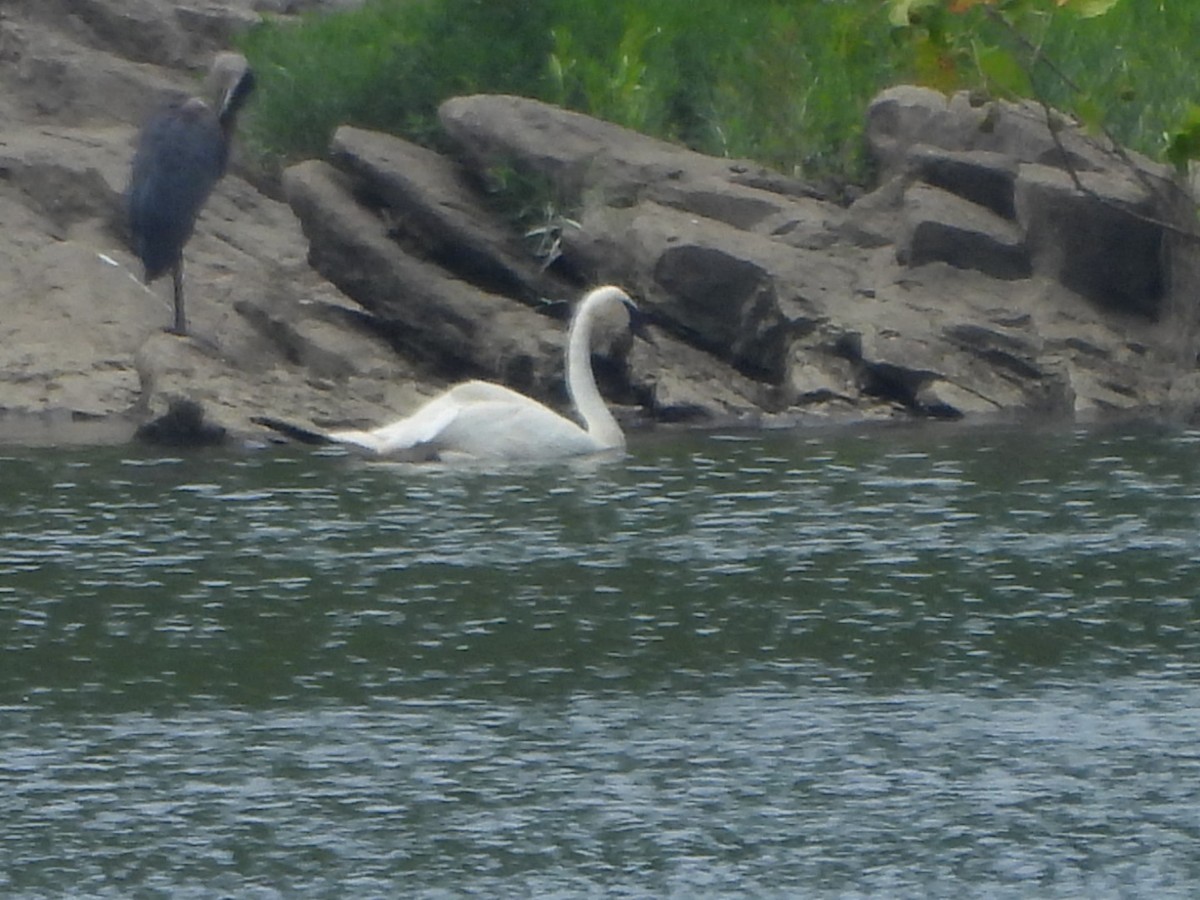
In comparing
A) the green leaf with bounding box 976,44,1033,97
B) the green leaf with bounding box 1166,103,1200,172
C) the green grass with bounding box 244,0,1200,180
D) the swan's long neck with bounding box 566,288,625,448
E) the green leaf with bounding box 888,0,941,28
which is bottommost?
the swan's long neck with bounding box 566,288,625,448

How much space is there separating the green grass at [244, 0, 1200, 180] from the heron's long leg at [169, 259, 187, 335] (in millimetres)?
2343

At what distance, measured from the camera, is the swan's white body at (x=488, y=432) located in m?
14.6

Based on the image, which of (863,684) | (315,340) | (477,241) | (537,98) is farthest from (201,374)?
(863,684)

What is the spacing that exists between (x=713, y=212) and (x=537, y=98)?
269 cm

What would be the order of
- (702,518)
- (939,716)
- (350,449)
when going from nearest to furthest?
1. (939,716)
2. (702,518)
3. (350,449)

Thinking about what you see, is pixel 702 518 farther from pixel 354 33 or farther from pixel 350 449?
pixel 354 33

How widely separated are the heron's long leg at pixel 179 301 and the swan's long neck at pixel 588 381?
9.00 feet

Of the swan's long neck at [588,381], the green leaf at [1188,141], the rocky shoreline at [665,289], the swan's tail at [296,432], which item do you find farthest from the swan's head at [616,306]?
the green leaf at [1188,141]

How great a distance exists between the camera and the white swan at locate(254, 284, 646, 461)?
47.9ft

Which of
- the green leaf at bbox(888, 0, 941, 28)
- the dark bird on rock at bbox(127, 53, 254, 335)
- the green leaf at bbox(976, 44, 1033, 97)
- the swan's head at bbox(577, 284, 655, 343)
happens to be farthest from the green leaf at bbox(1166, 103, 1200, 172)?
the dark bird on rock at bbox(127, 53, 254, 335)

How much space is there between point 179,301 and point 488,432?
3.77 meters

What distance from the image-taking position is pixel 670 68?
66.3 ft

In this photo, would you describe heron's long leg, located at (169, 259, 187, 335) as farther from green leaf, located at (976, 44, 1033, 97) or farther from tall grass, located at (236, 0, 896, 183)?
green leaf, located at (976, 44, 1033, 97)

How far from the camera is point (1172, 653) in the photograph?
371 inches
